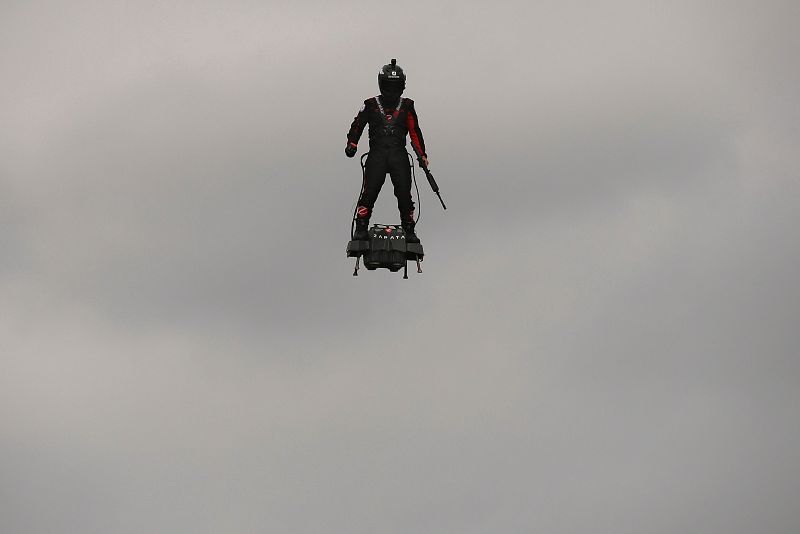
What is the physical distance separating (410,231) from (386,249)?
89 cm

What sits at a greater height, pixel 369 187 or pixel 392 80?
pixel 392 80

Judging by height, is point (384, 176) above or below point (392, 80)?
below

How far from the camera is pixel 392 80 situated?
49.4 meters

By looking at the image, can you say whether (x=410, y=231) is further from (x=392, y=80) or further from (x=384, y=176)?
(x=392, y=80)

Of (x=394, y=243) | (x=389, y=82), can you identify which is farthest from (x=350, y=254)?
(x=389, y=82)

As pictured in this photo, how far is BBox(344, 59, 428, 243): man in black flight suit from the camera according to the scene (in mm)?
49562

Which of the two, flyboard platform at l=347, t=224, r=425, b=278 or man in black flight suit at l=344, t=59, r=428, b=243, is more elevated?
man in black flight suit at l=344, t=59, r=428, b=243

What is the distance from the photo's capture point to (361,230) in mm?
49594

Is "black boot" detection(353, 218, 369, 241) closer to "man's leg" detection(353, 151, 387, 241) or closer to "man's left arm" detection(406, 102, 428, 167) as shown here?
"man's leg" detection(353, 151, 387, 241)

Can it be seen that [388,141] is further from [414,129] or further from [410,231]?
[410,231]

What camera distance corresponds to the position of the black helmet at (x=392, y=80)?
162 feet

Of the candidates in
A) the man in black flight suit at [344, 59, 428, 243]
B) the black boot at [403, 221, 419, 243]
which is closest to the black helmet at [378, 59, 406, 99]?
the man in black flight suit at [344, 59, 428, 243]

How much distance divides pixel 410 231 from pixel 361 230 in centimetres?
119

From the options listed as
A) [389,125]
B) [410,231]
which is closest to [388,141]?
[389,125]
